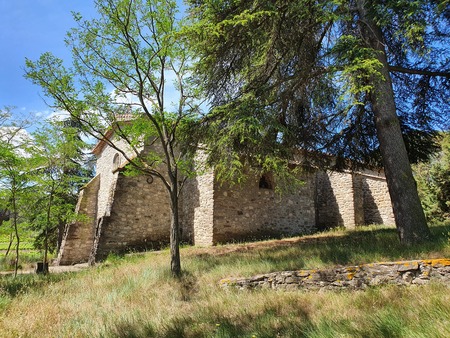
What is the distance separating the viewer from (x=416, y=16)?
5.36 m

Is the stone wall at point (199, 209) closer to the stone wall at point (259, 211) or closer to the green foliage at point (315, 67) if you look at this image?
the stone wall at point (259, 211)

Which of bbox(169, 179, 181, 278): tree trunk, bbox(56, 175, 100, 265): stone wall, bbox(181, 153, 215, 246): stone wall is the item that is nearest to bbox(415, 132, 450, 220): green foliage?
Result: bbox(181, 153, 215, 246): stone wall

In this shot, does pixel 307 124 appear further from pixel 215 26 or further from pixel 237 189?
pixel 237 189

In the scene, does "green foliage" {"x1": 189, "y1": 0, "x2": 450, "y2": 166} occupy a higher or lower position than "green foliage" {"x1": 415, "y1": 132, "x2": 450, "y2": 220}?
higher

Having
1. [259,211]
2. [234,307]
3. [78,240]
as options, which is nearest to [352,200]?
[259,211]

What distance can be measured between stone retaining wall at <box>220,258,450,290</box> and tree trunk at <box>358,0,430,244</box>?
5.36 feet

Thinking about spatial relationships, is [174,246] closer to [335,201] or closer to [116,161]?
[116,161]

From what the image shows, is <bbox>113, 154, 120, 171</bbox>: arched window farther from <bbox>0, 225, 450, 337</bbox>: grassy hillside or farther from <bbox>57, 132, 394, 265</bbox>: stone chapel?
<bbox>0, 225, 450, 337</bbox>: grassy hillside

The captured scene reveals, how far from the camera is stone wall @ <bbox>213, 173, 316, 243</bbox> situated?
42.7 ft

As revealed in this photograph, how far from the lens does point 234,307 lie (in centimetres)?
457

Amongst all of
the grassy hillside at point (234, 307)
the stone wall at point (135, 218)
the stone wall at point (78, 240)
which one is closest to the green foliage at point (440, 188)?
the grassy hillside at point (234, 307)

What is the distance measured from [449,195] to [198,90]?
1614 cm

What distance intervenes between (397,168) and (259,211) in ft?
27.2

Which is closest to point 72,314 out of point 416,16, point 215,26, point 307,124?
point 215,26
